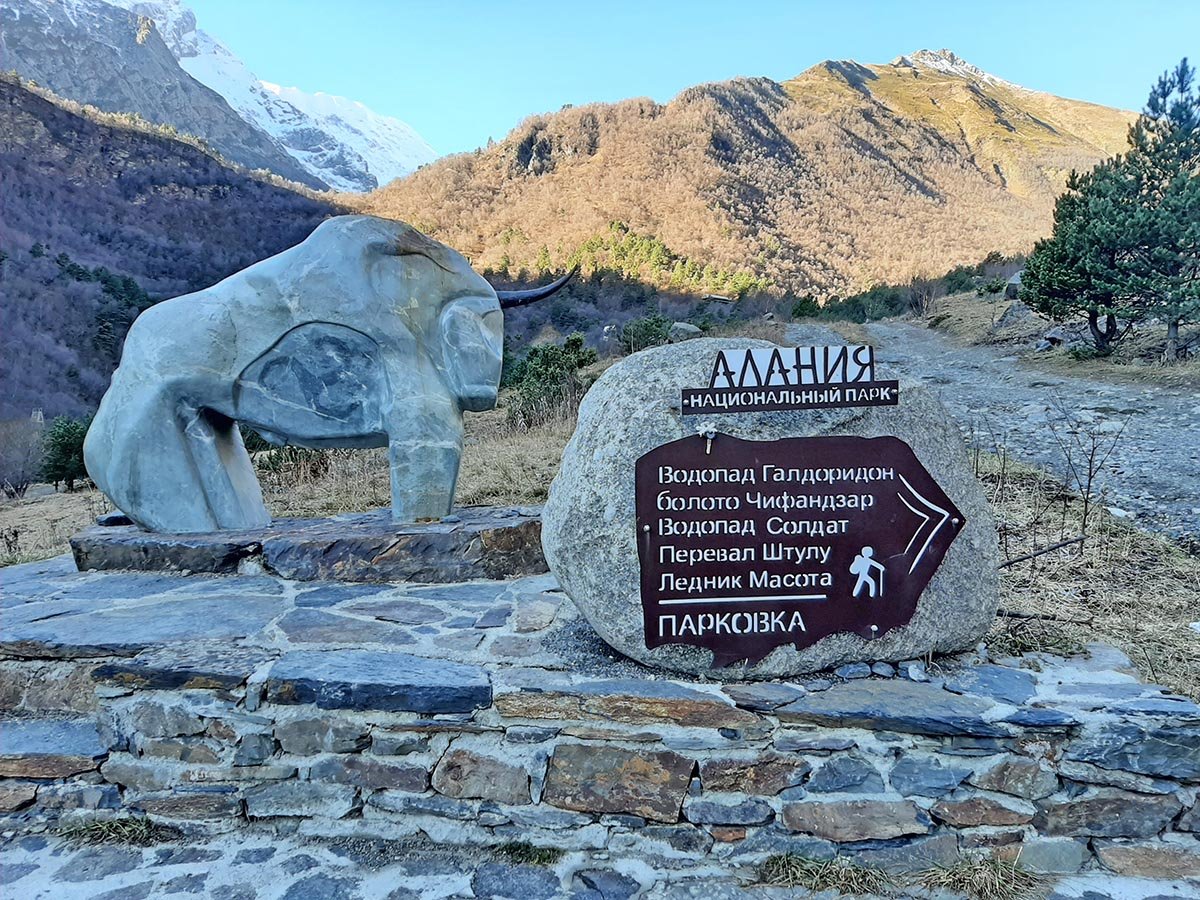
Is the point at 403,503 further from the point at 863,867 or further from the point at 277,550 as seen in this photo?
the point at 863,867

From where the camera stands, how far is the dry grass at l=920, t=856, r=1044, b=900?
2.08m

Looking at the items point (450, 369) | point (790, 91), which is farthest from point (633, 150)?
point (450, 369)

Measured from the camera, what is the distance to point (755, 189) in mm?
44625

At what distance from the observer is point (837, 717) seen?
221 centimetres

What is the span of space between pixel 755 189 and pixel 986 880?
46.5 metres

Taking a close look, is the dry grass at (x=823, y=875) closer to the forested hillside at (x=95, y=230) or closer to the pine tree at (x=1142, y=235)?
the pine tree at (x=1142, y=235)

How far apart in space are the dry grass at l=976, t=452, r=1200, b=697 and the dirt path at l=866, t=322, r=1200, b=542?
0.43m

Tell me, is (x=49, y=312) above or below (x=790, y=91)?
below

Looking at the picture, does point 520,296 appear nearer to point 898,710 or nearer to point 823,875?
point 898,710

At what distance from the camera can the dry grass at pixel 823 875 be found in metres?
2.12

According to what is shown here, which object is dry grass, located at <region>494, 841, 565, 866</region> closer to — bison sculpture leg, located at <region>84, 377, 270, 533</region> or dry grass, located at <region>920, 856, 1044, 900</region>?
dry grass, located at <region>920, 856, 1044, 900</region>

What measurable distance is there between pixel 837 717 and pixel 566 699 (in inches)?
32.2

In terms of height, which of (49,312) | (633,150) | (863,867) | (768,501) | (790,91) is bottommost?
(863,867)

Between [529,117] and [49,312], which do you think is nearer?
[49,312]
